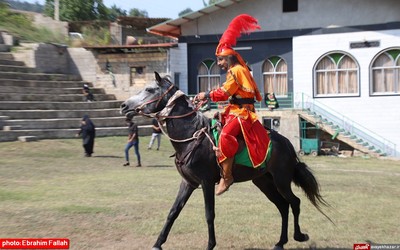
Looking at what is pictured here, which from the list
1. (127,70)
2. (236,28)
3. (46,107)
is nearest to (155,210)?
(236,28)

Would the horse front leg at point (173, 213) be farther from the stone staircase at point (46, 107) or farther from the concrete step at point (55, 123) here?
the concrete step at point (55, 123)

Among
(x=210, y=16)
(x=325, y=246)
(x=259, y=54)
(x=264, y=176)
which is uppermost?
(x=210, y=16)

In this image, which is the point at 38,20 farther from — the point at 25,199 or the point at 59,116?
the point at 25,199

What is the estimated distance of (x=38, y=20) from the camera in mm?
39906

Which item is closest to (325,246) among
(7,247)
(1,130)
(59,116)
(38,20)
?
(7,247)

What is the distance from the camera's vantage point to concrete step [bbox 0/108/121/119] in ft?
82.4

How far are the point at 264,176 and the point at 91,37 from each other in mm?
32442

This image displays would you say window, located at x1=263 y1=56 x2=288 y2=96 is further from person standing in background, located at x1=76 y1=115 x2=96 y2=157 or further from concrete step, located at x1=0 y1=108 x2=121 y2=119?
person standing in background, located at x1=76 y1=115 x2=96 y2=157

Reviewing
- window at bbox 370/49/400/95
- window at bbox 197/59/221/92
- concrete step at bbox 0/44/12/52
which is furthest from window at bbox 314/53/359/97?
concrete step at bbox 0/44/12/52

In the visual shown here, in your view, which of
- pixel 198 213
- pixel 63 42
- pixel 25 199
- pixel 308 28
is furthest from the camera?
pixel 63 42

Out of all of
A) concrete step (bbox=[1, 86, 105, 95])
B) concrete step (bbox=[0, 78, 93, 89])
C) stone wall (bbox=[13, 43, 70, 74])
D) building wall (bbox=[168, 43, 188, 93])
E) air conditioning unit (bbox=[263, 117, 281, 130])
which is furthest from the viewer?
building wall (bbox=[168, 43, 188, 93])

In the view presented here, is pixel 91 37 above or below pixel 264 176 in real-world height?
above

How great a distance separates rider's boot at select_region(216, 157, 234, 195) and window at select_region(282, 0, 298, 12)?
81.9 ft

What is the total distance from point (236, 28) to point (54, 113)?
20.6 metres
